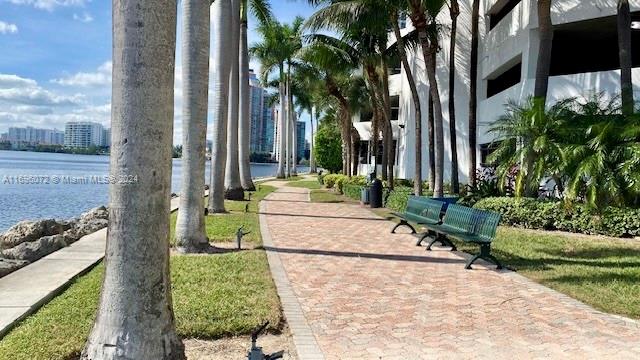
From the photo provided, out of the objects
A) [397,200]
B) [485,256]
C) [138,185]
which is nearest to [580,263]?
[485,256]

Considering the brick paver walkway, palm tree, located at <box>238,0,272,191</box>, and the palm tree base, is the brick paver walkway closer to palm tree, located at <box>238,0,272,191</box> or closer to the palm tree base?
the palm tree base

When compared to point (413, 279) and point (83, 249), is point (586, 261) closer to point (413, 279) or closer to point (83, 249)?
point (413, 279)

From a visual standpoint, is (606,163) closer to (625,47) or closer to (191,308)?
(625,47)

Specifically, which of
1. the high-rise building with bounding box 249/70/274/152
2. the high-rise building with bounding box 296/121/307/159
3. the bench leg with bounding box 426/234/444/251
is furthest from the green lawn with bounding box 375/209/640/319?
the high-rise building with bounding box 296/121/307/159

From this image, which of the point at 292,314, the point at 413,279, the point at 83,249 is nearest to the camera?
the point at 292,314

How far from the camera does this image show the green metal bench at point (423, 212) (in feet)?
37.6

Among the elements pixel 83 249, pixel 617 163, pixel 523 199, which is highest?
pixel 617 163

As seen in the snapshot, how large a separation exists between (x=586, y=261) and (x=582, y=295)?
2.66m

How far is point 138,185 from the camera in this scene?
12.2 feet

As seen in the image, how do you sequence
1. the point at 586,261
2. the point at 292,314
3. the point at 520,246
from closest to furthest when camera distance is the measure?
1. the point at 292,314
2. the point at 586,261
3. the point at 520,246

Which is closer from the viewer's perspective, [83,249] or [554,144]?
[83,249]

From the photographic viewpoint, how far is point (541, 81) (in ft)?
50.0

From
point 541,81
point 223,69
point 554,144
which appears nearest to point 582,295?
point 554,144

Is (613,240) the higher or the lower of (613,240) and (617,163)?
the lower
